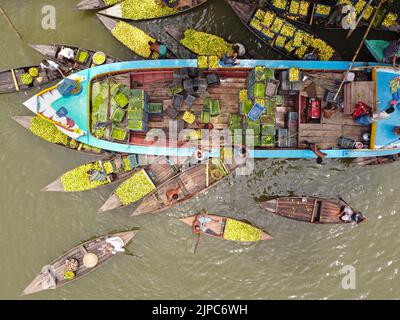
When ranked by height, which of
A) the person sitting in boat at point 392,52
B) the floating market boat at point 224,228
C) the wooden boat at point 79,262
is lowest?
the wooden boat at point 79,262

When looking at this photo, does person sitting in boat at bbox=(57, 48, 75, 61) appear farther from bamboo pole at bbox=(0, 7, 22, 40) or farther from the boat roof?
the boat roof

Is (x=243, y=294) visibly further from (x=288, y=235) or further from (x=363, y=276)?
(x=363, y=276)

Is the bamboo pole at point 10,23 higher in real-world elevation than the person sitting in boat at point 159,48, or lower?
higher

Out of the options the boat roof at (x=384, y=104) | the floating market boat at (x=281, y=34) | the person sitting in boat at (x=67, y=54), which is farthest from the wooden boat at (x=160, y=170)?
the boat roof at (x=384, y=104)

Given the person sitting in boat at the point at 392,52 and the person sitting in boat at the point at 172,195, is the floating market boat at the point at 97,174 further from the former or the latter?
the person sitting in boat at the point at 392,52

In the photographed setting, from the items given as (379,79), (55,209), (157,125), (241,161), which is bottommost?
(55,209)
